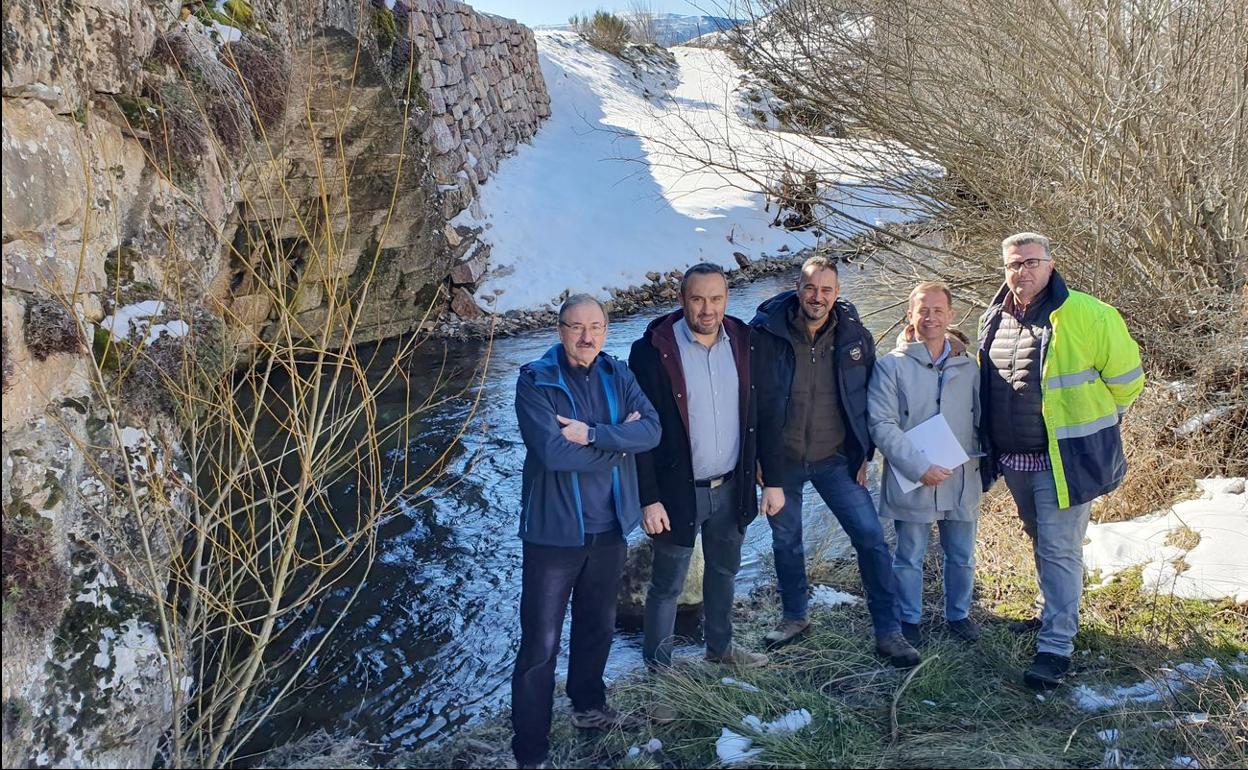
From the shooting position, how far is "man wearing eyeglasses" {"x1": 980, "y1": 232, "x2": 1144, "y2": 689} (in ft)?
12.9

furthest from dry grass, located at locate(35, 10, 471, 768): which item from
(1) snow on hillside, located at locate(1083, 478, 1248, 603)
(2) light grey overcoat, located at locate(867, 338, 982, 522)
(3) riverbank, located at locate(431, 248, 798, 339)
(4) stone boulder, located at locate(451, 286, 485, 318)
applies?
(4) stone boulder, located at locate(451, 286, 485, 318)

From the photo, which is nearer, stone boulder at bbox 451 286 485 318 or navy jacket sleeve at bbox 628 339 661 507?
navy jacket sleeve at bbox 628 339 661 507

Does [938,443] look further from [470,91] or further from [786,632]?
[470,91]

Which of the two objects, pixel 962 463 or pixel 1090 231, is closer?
pixel 962 463

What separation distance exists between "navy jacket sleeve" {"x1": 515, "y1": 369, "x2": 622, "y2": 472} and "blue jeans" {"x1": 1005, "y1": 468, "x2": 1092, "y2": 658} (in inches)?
76.6

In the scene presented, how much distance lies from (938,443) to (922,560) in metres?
0.61

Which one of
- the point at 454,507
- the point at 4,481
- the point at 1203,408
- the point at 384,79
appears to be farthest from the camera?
the point at 384,79

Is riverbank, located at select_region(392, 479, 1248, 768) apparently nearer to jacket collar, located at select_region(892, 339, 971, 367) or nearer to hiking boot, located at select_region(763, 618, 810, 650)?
hiking boot, located at select_region(763, 618, 810, 650)

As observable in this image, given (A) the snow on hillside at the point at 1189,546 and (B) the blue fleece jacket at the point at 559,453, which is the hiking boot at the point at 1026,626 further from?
(B) the blue fleece jacket at the point at 559,453

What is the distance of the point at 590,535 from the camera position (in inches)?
140

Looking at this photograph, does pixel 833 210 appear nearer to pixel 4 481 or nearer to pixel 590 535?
pixel 590 535

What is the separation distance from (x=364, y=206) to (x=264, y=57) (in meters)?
6.23

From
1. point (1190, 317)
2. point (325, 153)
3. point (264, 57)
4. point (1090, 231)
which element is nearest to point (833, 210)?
point (1090, 231)

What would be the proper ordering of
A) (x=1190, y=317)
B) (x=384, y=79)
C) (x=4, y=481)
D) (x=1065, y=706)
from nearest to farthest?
(x=4, y=481)
(x=1065, y=706)
(x=1190, y=317)
(x=384, y=79)
